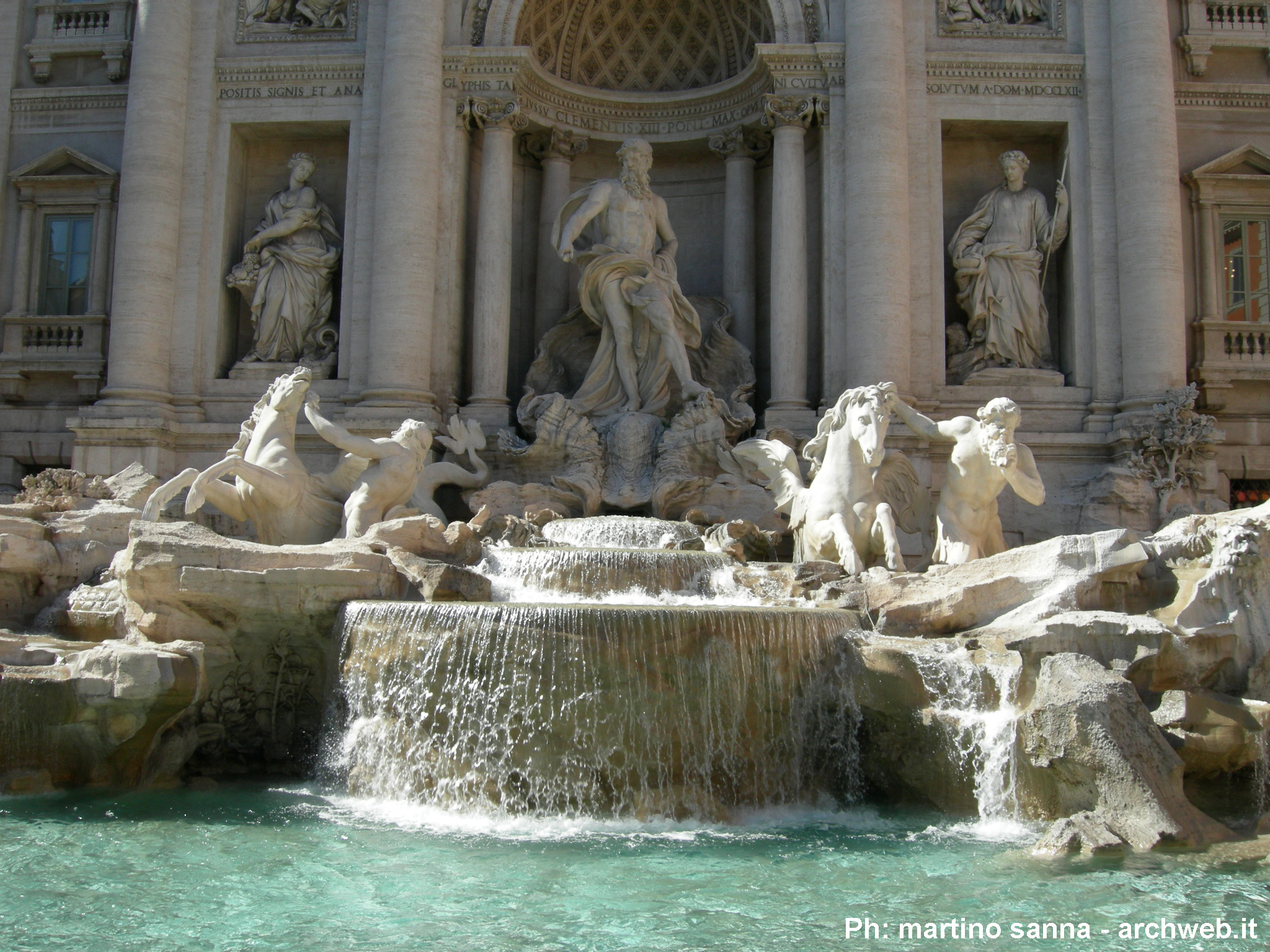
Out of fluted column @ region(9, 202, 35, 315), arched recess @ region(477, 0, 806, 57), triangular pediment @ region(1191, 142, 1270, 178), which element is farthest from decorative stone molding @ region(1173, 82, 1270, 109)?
fluted column @ region(9, 202, 35, 315)

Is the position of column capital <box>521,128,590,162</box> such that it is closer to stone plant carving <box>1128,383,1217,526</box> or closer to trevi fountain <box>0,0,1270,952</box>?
trevi fountain <box>0,0,1270,952</box>

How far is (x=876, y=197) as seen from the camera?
1421 centimetres

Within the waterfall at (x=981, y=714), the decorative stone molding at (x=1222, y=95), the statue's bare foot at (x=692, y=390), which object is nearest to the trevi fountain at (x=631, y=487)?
the waterfall at (x=981, y=714)

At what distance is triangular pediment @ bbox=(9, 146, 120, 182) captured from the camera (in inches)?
617

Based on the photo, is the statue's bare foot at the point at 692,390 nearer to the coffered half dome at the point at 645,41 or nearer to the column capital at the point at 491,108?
the column capital at the point at 491,108

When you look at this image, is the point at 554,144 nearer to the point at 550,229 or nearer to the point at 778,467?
the point at 550,229

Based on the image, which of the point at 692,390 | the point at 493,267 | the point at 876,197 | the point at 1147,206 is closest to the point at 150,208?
the point at 493,267

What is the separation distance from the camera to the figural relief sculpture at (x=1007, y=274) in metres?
14.7

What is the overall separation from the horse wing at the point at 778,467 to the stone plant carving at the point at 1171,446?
4.17 metres

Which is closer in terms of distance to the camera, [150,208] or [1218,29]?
[150,208]

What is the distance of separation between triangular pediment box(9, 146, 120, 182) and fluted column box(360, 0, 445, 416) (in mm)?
4036

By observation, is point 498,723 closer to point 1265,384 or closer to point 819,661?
point 819,661

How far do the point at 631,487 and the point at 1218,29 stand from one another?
Answer: 9999 mm

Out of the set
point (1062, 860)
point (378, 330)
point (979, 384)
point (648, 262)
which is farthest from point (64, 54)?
point (1062, 860)
